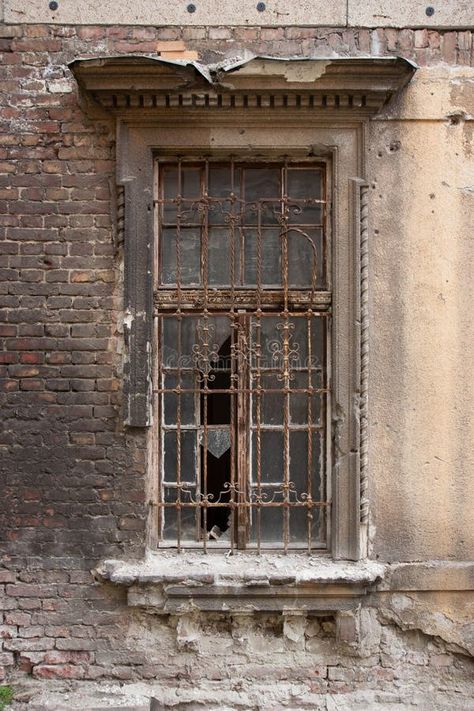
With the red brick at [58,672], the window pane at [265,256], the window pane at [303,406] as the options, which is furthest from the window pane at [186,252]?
the red brick at [58,672]

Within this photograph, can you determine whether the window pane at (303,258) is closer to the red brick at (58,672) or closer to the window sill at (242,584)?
the window sill at (242,584)

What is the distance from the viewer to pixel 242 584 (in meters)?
3.44

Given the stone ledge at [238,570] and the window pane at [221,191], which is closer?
the stone ledge at [238,570]

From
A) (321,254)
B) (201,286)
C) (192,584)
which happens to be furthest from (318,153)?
(192,584)

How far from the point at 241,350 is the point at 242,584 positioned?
1.28 meters

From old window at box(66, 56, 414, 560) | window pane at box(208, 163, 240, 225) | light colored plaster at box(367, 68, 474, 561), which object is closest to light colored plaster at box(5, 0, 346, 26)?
old window at box(66, 56, 414, 560)

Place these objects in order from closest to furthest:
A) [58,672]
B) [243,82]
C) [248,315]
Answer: [243,82] < [58,672] < [248,315]

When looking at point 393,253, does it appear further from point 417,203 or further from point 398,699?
point 398,699

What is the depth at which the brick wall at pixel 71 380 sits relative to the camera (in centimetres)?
353

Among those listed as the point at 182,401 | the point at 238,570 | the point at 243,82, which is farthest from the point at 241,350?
the point at 243,82

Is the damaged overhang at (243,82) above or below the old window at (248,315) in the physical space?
above

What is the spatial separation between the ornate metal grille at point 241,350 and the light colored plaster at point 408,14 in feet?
2.74

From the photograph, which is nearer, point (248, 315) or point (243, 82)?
point (243, 82)

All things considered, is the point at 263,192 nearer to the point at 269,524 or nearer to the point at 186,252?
the point at 186,252
